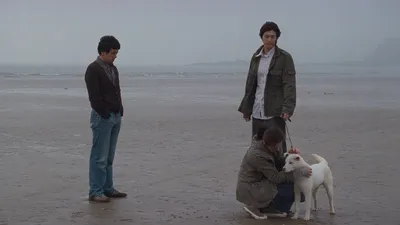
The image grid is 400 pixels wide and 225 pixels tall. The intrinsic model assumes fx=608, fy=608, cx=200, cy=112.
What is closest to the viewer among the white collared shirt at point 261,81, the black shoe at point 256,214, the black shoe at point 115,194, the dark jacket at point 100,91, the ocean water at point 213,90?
the black shoe at point 256,214

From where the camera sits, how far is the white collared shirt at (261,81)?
6160 millimetres

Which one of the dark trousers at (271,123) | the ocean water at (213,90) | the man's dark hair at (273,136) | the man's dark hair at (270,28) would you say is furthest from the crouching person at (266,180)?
the ocean water at (213,90)

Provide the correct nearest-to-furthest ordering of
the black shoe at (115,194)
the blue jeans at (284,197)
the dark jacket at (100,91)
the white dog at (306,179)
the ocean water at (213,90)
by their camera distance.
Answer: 1. the white dog at (306,179)
2. the blue jeans at (284,197)
3. the dark jacket at (100,91)
4. the black shoe at (115,194)
5. the ocean water at (213,90)

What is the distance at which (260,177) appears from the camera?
6012 millimetres

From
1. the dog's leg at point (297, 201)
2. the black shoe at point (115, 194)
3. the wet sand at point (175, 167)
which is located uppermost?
the dog's leg at point (297, 201)

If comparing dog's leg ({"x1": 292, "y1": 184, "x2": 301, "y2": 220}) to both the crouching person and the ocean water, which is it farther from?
the ocean water

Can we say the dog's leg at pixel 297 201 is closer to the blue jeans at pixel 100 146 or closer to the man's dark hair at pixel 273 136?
the man's dark hair at pixel 273 136

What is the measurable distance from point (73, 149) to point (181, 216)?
4.85 m

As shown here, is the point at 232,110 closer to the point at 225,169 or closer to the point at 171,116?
the point at 171,116

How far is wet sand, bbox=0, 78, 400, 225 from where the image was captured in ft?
20.2

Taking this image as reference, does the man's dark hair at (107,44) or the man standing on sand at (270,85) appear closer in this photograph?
the man standing on sand at (270,85)

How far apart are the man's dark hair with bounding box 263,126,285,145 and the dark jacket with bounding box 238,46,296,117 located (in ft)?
0.89

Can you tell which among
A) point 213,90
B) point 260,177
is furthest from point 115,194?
point 213,90

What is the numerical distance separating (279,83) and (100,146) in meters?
2.05
